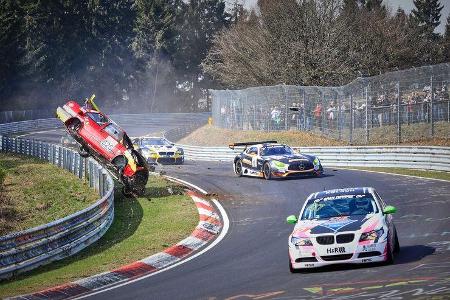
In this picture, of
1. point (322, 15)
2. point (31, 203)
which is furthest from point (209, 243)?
point (322, 15)

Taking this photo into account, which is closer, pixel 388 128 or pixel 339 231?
pixel 339 231

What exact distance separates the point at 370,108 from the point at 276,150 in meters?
7.35

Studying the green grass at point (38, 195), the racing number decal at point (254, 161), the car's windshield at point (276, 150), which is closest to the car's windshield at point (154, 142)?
the green grass at point (38, 195)

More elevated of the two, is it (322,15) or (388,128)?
(322,15)

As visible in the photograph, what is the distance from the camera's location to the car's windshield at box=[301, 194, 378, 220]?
533 inches

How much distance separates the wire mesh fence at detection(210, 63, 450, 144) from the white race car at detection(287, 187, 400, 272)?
64.3 feet

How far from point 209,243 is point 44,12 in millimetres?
76764

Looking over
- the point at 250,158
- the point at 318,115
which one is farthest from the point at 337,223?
the point at 318,115

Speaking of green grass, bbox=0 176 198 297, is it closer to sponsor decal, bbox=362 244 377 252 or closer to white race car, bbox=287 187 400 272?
white race car, bbox=287 187 400 272

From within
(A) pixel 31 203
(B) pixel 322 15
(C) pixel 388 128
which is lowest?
(A) pixel 31 203

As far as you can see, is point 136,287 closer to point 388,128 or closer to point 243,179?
point 243,179

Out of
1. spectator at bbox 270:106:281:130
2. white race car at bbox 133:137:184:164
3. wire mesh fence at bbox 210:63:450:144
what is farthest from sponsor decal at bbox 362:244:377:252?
spectator at bbox 270:106:281:130

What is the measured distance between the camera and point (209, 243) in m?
17.3

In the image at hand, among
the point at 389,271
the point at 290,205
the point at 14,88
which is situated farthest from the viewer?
the point at 14,88
